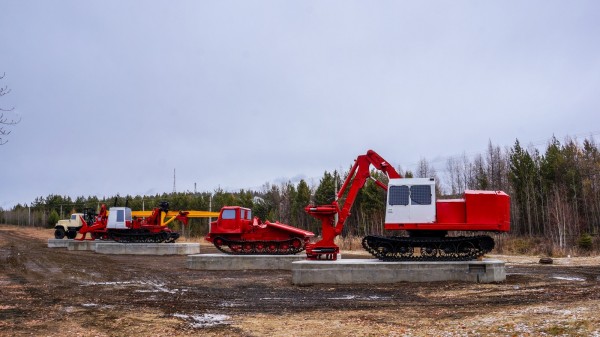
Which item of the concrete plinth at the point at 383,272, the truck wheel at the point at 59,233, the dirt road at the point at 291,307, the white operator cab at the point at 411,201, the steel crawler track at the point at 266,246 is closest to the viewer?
the dirt road at the point at 291,307

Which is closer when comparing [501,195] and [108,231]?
[501,195]

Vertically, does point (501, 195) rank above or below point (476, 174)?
below

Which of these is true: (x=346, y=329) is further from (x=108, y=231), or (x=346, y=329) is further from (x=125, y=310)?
(x=108, y=231)

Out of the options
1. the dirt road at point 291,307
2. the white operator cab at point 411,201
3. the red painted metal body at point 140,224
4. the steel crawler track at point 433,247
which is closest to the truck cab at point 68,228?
the red painted metal body at point 140,224

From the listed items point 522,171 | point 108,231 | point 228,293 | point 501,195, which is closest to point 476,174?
point 522,171

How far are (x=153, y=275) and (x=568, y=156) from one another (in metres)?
47.8

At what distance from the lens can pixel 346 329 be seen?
8.57m

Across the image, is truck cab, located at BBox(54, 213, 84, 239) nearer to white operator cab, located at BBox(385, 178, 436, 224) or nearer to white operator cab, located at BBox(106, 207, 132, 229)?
white operator cab, located at BBox(106, 207, 132, 229)

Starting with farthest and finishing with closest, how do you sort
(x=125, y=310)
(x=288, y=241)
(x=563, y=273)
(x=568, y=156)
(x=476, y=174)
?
(x=476, y=174) < (x=568, y=156) < (x=288, y=241) < (x=563, y=273) < (x=125, y=310)

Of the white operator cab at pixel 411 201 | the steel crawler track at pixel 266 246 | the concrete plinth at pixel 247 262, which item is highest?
the white operator cab at pixel 411 201

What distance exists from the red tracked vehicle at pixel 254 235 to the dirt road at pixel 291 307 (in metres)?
5.16

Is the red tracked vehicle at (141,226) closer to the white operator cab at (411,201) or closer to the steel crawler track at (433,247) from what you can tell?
the steel crawler track at (433,247)

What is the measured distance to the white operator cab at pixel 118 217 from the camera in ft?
116

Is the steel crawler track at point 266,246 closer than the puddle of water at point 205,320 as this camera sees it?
No
